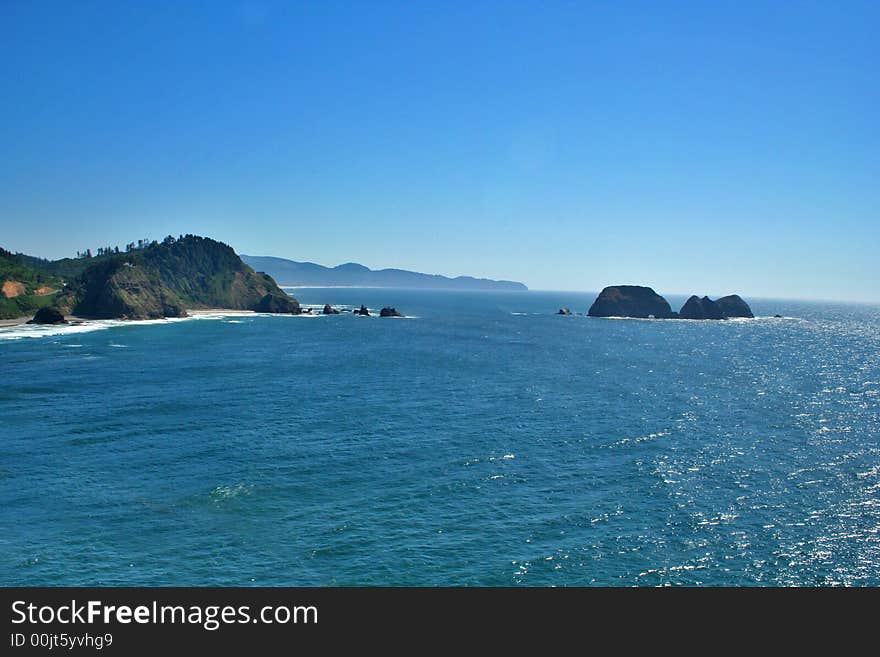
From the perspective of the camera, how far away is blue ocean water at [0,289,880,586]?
38719mm

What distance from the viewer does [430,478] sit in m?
54.6

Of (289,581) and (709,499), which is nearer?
(289,581)

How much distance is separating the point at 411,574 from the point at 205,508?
67.9 ft

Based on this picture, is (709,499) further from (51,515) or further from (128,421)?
(128,421)

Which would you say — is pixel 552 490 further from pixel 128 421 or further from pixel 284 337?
pixel 284 337

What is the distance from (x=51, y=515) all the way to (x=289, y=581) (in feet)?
79.8

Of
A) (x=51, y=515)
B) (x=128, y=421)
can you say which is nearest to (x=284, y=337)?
(x=128, y=421)

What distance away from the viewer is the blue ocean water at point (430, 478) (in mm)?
38719
